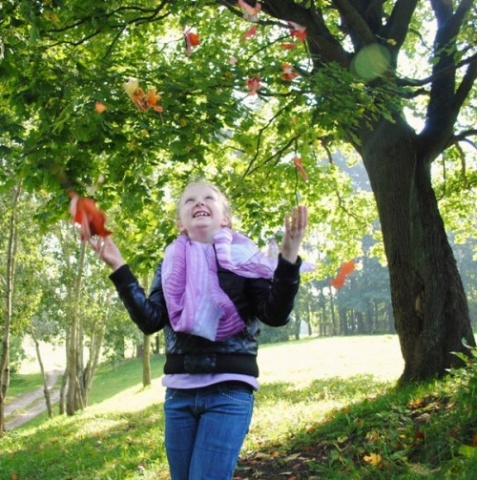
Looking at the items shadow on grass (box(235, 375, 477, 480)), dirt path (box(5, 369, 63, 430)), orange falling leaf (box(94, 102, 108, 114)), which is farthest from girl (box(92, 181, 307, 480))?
dirt path (box(5, 369, 63, 430))

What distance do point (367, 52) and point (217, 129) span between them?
10.6 ft

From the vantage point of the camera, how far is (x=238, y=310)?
2594mm

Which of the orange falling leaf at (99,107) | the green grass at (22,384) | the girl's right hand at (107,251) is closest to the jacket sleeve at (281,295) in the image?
the girl's right hand at (107,251)

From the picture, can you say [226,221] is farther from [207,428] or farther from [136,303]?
[207,428]

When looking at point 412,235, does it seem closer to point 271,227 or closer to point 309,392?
point 271,227

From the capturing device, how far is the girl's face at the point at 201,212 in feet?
9.43

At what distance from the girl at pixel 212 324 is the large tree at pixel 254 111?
2.18 meters

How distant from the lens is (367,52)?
789 cm

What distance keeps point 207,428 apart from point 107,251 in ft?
2.95

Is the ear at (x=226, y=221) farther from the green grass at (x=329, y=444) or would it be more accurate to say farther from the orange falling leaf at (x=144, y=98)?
the green grass at (x=329, y=444)

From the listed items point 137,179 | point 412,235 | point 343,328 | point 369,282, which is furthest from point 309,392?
point 343,328

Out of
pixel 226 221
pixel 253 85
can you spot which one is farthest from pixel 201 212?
pixel 253 85

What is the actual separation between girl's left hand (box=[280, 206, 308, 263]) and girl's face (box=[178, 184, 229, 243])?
0.59 metres

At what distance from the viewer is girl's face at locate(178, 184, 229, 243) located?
113 inches
